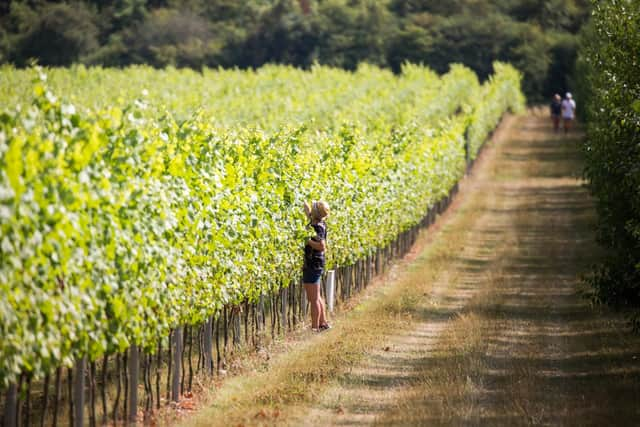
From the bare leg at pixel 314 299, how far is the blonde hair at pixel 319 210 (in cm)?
112

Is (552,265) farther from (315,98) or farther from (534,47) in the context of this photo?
(534,47)

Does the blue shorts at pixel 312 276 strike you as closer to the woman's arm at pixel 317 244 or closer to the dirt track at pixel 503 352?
the woman's arm at pixel 317 244

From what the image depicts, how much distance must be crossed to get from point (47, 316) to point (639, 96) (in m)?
9.25

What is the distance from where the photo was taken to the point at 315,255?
55.6ft

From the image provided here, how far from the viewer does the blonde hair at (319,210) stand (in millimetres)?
16562

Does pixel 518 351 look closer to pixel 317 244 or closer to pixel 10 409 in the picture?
pixel 317 244

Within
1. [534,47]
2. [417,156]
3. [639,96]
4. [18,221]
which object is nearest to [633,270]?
[639,96]

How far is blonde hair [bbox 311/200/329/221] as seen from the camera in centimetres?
1656

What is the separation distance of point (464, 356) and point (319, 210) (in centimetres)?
316

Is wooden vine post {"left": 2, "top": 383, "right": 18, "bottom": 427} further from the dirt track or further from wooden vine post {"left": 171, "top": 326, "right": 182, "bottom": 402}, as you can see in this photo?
the dirt track

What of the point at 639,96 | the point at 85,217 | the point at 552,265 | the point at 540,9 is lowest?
the point at 552,265

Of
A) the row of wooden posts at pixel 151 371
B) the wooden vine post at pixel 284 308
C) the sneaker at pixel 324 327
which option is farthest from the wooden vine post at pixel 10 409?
the sneaker at pixel 324 327

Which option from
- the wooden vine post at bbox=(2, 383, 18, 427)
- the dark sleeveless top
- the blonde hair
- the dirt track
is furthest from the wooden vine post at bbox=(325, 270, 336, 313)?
the wooden vine post at bbox=(2, 383, 18, 427)

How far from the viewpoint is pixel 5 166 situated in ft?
28.0
